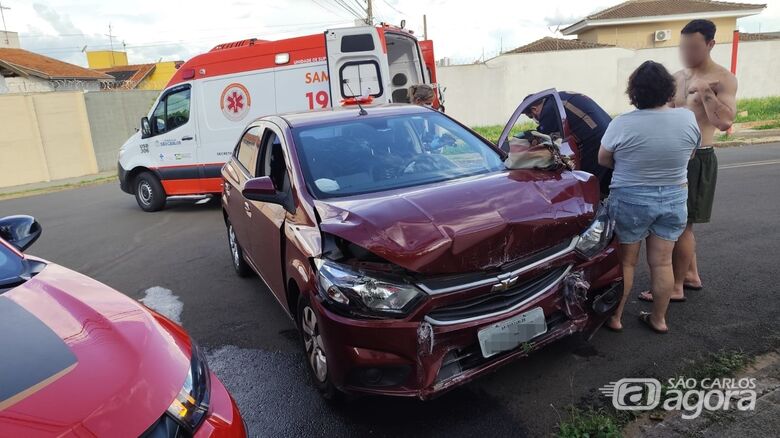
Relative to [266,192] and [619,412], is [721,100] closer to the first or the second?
[619,412]

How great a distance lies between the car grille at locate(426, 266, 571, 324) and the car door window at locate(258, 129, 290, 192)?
1.48m

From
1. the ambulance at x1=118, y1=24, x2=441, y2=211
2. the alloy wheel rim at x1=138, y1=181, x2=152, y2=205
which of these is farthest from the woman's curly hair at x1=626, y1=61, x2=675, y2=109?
the alloy wheel rim at x1=138, y1=181, x2=152, y2=205

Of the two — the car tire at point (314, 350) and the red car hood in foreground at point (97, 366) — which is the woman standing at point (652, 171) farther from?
the red car hood in foreground at point (97, 366)

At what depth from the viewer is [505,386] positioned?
301cm

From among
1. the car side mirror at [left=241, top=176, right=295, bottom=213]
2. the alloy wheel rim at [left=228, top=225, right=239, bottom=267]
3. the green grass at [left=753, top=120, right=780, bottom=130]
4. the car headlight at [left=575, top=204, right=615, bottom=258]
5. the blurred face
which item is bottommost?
the green grass at [left=753, top=120, right=780, bottom=130]

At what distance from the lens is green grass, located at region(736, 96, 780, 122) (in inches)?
735

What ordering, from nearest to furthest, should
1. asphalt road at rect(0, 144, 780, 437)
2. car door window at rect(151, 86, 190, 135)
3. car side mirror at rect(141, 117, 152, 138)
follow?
asphalt road at rect(0, 144, 780, 437) → car door window at rect(151, 86, 190, 135) → car side mirror at rect(141, 117, 152, 138)

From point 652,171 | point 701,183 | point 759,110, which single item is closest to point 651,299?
point 701,183

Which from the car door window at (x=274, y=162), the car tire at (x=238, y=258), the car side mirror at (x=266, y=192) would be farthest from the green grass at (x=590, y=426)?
the car tire at (x=238, y=258)

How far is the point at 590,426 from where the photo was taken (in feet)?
8.25

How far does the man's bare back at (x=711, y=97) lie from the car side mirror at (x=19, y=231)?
4392mm

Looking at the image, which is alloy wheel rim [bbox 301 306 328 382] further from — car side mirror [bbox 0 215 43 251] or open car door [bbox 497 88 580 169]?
open car door [bbox 497 88 580 169]

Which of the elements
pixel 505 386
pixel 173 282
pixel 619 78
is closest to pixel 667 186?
pixel 505 386

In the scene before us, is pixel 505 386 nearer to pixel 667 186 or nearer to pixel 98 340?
pixel 667 186
